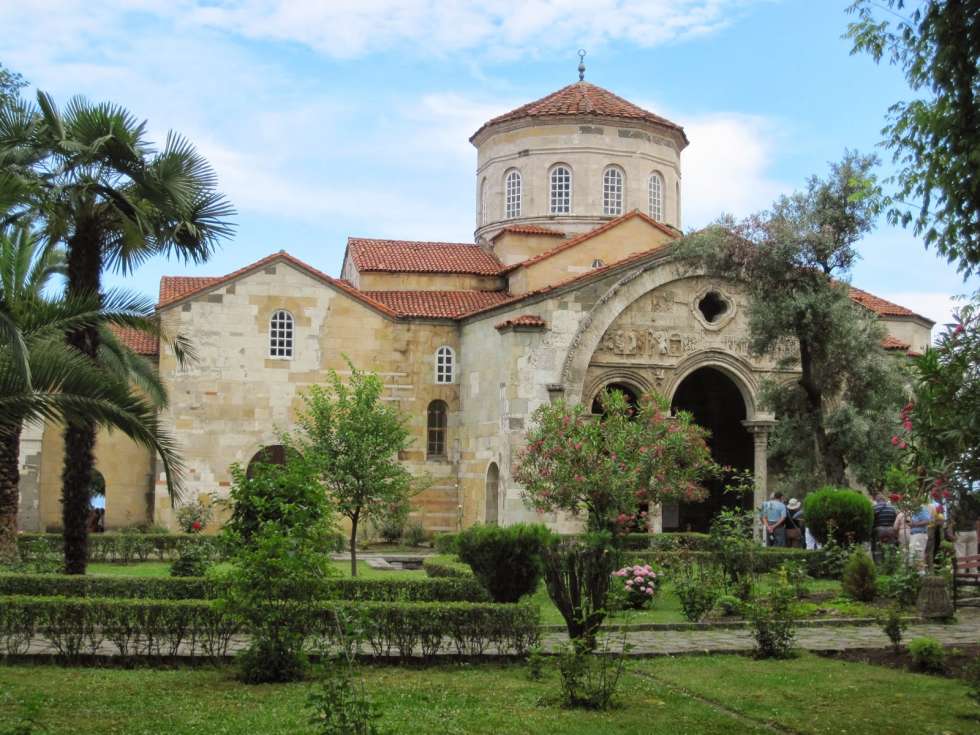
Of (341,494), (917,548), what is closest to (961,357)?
(917,548)

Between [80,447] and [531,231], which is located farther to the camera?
[531,231]

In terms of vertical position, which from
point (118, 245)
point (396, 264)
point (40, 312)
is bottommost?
point (40, 312)

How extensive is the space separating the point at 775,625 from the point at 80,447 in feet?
32.4

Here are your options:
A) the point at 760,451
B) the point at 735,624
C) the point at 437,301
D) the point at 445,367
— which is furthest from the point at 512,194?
the point at 735,624

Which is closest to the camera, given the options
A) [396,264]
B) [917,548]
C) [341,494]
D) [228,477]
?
[917,548]

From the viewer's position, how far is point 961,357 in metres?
9.51

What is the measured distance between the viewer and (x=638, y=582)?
17469 mm

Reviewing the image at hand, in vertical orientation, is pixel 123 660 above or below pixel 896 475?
below

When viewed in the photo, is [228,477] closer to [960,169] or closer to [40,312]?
[40,312]

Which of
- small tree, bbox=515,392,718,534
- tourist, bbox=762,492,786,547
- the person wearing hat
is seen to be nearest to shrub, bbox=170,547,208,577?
small tree, bbox=515,392,718,534

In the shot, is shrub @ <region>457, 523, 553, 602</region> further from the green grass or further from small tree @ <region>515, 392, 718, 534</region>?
small tree @ <region>515, 392, 718, 534</region>

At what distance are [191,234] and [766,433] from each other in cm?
1841

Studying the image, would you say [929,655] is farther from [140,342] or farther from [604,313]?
[140,342]

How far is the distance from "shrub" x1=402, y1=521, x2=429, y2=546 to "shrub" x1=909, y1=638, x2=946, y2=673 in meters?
20.3
